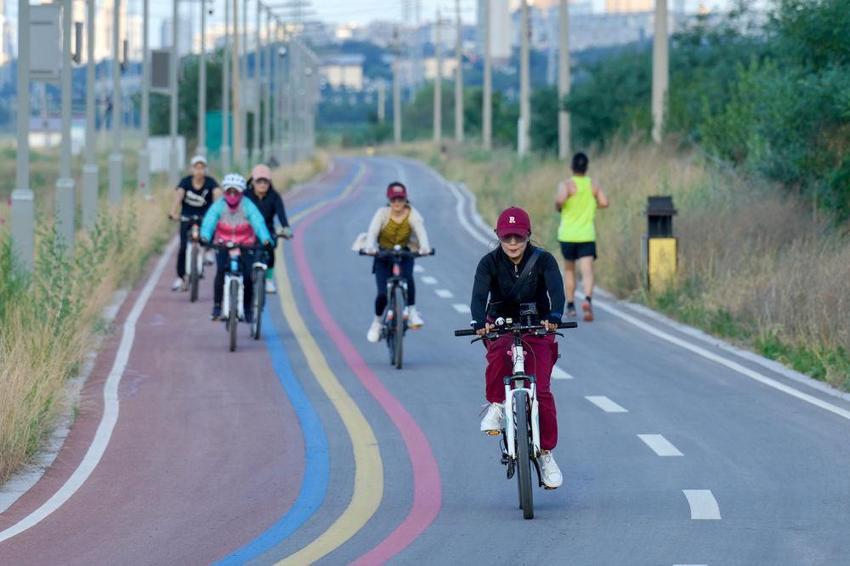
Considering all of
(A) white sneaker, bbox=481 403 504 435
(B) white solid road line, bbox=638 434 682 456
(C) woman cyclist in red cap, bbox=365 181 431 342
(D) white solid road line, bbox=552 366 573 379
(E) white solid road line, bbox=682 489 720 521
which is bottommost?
(D) white solid road line, bbox=552 366 573 379

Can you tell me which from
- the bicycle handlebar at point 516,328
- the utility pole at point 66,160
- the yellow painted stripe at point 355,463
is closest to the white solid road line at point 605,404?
the yellow painted stripe at point 355,463

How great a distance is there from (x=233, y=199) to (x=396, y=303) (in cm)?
287

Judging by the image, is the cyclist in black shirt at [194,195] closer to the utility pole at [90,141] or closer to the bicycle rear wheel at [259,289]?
the utility pole at [90,141]

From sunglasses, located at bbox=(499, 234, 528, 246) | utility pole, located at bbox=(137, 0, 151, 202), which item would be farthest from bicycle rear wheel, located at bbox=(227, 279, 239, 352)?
utility pole, located at bbox=(137, 0, 151, 202)

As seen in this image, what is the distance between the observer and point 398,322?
17.9 m

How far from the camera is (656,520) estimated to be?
10.4 m

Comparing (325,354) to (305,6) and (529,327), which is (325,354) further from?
(305,6)

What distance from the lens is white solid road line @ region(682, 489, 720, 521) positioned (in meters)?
10.5

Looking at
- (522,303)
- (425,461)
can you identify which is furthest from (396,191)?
(522,303)

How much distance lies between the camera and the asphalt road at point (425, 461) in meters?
9.88

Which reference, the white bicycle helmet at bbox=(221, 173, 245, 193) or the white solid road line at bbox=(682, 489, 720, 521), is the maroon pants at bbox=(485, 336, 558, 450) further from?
the white bicycle helmet at bbox=(221, 173, 245, 193)

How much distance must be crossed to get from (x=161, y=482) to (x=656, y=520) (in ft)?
10.9

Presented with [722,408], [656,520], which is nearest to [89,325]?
[722,408]

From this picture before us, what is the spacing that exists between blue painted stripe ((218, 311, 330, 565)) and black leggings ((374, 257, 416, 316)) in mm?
1080
